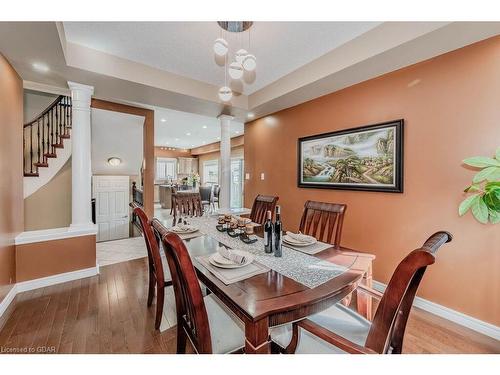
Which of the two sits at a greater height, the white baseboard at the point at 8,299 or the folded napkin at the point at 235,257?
the folded napkin at the point at 235,257

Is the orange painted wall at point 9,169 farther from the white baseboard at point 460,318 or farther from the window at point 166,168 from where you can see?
the window at point 166,168

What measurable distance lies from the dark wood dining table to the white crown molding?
227 cm

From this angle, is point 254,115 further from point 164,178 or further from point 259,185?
point 164,178

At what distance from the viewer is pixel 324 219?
209 centimetres

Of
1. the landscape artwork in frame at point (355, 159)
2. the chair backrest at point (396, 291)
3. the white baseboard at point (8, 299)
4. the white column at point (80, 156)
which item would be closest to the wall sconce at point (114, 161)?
the white column at point (80, 156)

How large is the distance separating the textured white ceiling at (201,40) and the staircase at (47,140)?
2363 millimetres

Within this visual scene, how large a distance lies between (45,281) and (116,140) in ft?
10.4

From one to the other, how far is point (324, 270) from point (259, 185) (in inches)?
121

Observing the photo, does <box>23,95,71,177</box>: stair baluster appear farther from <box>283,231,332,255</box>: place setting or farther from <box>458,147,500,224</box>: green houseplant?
<box>458,147,500,224</box>: green houseplant

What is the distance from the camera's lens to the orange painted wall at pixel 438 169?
74.3 inches

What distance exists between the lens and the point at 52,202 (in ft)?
13.4

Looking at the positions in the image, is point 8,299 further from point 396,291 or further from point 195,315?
point 396,291

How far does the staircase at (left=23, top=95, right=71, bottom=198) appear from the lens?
3783 mm

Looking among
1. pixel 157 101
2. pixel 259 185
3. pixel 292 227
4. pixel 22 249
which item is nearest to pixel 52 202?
pixel 22 249
